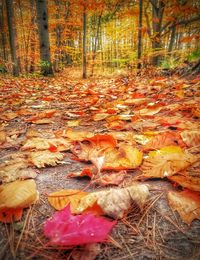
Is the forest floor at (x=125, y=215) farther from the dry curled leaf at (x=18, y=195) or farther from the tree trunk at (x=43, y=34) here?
the tree trunk at (x=43, y=34)

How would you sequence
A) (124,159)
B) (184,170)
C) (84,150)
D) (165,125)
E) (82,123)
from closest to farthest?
(184,170)
(124,159)
(84,150)
(165,125)
(82,123)

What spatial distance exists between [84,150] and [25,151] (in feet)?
1.16

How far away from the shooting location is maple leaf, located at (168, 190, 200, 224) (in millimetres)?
749

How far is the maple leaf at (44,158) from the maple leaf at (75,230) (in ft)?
1.69

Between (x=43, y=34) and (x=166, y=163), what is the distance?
26.9 feet

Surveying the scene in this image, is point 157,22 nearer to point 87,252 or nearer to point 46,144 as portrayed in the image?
point 46,144

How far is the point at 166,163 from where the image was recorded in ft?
3.33

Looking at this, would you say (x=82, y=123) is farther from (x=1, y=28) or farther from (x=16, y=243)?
(x=1, y=28)

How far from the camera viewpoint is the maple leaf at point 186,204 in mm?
749

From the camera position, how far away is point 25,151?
4.48 ft

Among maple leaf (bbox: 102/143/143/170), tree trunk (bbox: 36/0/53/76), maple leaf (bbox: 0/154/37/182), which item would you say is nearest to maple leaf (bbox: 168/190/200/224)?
maple leaf (bbox: 102/143/143/170)

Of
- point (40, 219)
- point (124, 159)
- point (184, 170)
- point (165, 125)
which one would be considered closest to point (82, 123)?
point (165, 125)

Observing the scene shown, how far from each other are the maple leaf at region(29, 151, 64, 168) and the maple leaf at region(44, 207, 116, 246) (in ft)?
1.69

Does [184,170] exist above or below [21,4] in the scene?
below
